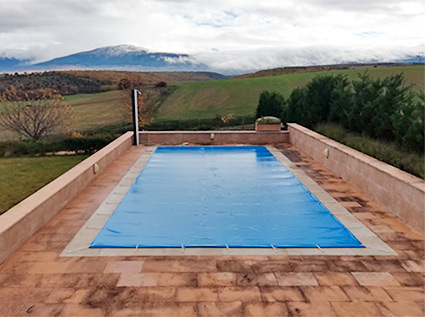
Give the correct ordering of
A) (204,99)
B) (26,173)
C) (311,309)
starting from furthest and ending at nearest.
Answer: (204,99)
(26,173)
(311,309)

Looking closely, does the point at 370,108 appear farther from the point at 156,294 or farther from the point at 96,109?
the point at 96,109

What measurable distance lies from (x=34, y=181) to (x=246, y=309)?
13590 mm

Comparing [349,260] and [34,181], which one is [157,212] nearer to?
[349,260]

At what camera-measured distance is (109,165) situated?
8.18m

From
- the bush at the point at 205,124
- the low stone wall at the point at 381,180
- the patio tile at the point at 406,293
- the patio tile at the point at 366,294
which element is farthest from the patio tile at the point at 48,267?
the bush at the point at 205,124

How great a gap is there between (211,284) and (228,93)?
4239cm

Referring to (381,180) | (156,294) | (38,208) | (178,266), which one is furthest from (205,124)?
(156,294)

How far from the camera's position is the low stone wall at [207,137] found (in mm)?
11586

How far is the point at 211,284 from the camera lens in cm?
330

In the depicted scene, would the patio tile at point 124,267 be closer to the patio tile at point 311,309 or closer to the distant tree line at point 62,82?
the patio tile at point 311,309

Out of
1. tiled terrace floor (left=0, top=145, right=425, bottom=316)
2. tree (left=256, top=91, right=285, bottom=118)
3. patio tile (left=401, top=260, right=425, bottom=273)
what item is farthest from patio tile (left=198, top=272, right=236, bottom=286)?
tree (left=256, top=91, right=285, bottom=118)

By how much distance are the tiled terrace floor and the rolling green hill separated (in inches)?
1354

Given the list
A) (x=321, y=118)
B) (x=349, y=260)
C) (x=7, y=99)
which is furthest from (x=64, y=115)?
(x=349, y=260)

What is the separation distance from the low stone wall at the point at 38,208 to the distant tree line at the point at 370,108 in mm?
7366
